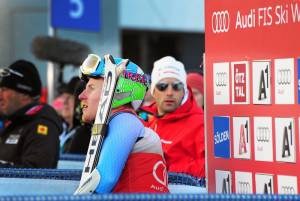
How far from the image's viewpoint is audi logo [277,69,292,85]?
153 inches

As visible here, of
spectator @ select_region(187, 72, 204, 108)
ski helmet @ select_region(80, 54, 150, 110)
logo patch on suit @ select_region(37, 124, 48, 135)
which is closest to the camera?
ski helmet @ select_region(80, 54, 150, 110)

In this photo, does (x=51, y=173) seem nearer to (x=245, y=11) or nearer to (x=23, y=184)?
(x=23, y=184)

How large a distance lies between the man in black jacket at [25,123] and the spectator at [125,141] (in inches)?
81.5

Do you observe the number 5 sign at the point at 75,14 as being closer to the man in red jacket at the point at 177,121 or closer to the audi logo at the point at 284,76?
the man in red jacket at the point at 177,121

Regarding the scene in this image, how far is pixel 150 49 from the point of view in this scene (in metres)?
20.9

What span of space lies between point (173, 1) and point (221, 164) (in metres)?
15.8

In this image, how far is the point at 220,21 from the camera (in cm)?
431

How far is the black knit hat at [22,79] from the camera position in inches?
274

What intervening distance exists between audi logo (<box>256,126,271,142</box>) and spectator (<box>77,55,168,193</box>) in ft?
1.74

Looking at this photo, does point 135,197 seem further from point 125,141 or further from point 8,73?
point 8,73

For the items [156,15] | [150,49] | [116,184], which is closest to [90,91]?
[116,184]

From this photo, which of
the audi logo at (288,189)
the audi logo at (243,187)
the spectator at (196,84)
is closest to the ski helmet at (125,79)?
the audi logo at (243,187)

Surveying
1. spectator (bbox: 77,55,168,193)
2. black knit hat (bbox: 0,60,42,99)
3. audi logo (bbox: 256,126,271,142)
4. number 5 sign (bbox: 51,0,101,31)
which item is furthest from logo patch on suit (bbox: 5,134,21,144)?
number 5 sign (bbox: 51,0,101,31)

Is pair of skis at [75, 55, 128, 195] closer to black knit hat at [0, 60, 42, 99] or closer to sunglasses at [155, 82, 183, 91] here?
black knit hat at [0, 60, 42, 99]
